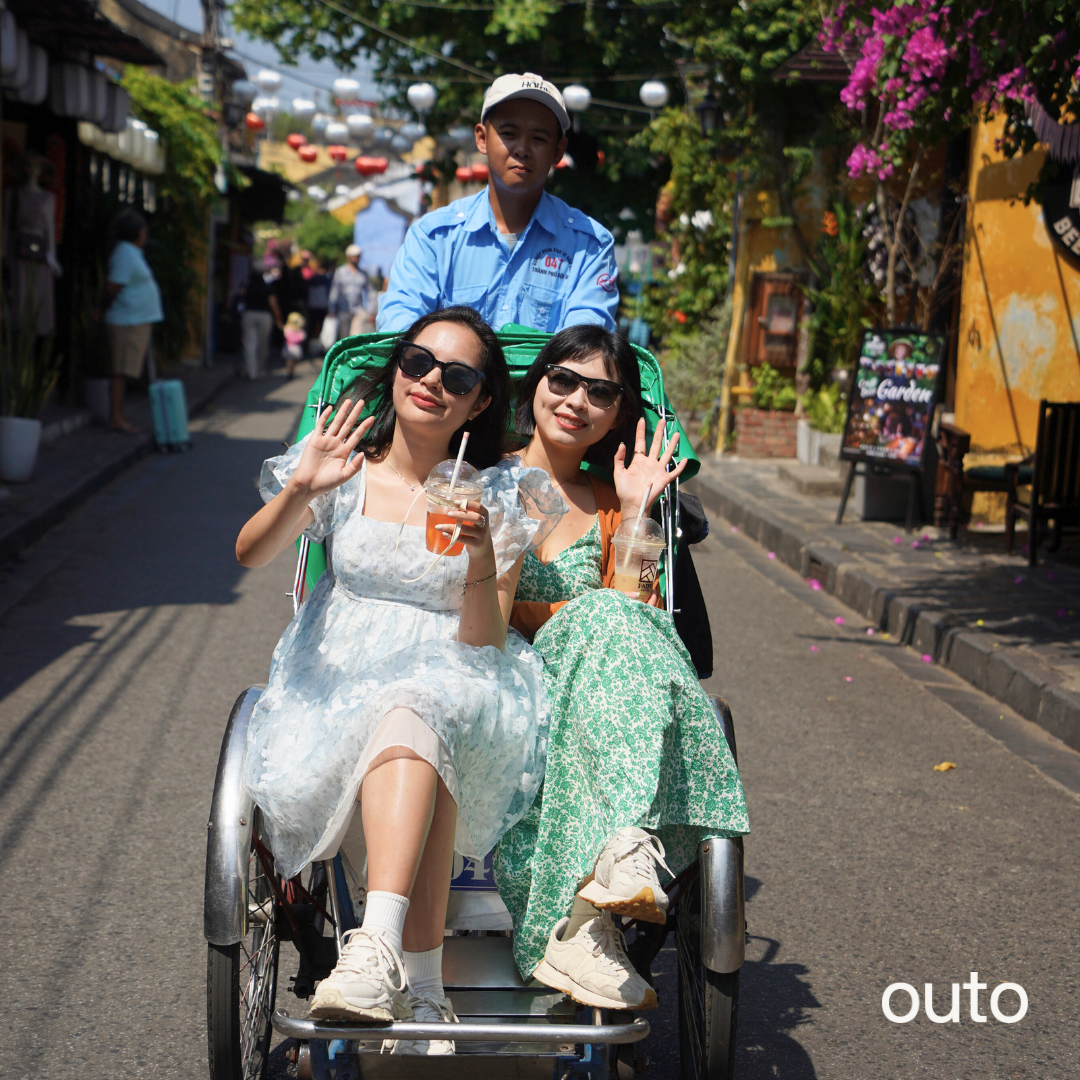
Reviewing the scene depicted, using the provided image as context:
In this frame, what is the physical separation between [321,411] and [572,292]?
1.20 metres

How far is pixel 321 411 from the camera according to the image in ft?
10.6

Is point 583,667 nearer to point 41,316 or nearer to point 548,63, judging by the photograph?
point 41,316

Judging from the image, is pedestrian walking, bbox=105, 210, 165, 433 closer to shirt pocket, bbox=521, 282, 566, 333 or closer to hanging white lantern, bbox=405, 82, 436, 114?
hanging white lantern, bbox=405, 82, 436, 114

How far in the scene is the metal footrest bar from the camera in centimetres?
227

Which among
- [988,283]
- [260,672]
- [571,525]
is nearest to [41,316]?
[260,672]

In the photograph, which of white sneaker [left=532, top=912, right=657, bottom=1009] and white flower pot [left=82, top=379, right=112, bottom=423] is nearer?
white sneaker [left=532, top=912, right=657, bottom=1009]

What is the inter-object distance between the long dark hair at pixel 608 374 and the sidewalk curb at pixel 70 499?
5.43 meters

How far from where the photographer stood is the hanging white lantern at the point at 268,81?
72.7 ft

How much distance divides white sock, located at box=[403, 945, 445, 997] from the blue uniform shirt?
85.0 inches

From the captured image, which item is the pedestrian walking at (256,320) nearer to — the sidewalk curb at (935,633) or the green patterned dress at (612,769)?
the sidewalk curb at (935,633)

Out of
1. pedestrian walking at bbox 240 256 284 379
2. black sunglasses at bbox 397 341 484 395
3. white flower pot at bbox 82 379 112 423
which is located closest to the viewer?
black sunglasses at bbox 397 341 484 395

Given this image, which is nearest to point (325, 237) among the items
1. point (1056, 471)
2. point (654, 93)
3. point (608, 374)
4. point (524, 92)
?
point (654, 93)

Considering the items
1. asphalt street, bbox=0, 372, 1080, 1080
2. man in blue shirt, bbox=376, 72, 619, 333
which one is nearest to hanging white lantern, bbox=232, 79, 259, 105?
asphalt street, bbox=0, 372, 1080, 1080

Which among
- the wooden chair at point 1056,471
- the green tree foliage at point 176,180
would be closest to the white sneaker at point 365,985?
the wooden chair at point 1056,471
